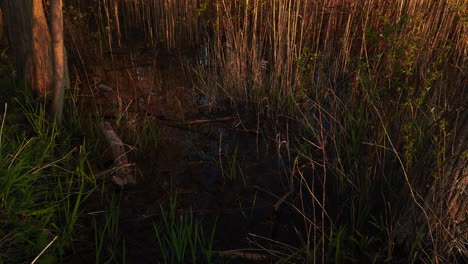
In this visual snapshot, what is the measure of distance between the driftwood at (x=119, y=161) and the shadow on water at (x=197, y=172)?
0.06 m

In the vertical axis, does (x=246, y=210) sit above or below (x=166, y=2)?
below

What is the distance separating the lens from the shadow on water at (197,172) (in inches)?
81.5

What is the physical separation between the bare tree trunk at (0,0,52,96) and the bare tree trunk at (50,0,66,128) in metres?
0.46

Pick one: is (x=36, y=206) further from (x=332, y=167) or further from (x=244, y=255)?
(x=332, y=167)

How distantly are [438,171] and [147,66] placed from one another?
148 inches

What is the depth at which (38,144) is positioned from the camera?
7.88 ft

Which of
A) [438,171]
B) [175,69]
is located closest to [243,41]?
[175,69]

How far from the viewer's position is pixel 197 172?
2.59 meters

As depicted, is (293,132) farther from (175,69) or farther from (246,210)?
(175,69)

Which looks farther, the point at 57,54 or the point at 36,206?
the point at 57,54

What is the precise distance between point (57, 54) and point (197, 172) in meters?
Result: 1.25

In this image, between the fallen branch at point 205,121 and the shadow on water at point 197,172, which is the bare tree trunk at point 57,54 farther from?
the fallen branch at point 205,121

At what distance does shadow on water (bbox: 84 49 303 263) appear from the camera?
2.07m

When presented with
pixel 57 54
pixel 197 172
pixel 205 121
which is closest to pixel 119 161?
pixel 197 172
